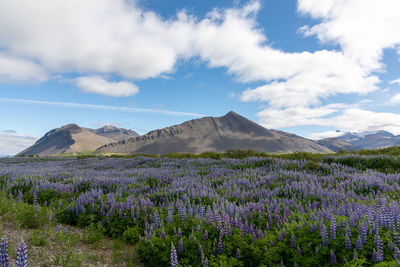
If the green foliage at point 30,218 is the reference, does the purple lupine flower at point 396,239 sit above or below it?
above

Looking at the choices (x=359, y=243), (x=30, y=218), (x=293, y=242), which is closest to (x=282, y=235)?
(x=293, y=242)

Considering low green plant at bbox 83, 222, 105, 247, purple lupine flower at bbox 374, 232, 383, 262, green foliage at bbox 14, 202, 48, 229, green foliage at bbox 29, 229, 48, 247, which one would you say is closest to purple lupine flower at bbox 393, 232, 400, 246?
purple lupine flower at bbox 374, 232, 383, 262

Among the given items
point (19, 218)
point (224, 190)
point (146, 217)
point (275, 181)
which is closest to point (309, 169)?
point (275, 181)

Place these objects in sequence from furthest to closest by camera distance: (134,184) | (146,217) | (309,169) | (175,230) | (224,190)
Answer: (309,169)
(134,184)
(224,190)
(146,217)
(175,230)

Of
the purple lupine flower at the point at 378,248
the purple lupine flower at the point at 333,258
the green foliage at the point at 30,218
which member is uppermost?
the purple lupine flower at the point at 378,248

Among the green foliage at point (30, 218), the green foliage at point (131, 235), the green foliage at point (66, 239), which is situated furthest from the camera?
the green foliage at point (30, 218)

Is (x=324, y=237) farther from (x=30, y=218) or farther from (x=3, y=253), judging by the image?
(x=30, y=218)

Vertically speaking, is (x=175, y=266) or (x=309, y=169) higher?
(x=309, y=169)

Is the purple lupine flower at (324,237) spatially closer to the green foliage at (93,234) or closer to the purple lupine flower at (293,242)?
the purple lupine flower at (293,242)

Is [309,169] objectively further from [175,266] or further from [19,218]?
[19,218]

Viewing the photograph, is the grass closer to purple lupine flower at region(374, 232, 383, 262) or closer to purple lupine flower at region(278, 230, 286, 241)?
purple lupine flower at region(278, 230, 286, 241)

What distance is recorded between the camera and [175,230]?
14.4 ft

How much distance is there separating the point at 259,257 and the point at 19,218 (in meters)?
6.11

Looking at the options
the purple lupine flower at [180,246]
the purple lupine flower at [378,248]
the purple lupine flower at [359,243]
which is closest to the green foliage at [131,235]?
the purple lupine flower at [180,246]
